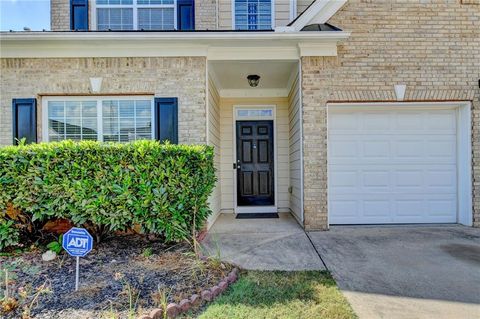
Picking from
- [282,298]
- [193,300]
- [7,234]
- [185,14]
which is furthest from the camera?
[185,14]

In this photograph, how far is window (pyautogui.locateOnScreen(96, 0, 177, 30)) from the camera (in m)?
6.57

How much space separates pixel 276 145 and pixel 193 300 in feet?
16.7

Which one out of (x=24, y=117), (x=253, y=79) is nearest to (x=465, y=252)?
(x=253, y=79)

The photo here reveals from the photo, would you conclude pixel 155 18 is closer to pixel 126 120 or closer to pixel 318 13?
pixel 126 120

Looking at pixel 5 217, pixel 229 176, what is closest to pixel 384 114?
pixel 229 176

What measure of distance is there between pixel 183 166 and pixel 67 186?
5.07 feet

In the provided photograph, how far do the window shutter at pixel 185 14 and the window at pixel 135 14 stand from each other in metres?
0.21

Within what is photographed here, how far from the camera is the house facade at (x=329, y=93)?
17.4ft

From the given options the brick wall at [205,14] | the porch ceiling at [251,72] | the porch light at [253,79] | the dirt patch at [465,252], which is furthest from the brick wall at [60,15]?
the dirt patch at [465,252]

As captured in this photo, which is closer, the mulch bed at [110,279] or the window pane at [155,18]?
the mulch bed at [110,279]

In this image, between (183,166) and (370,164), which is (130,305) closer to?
(183,166)

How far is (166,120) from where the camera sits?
5305mm

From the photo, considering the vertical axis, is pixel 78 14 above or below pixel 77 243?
above

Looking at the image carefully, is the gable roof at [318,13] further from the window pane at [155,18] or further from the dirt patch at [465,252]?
the dirt patch at [465,252]
